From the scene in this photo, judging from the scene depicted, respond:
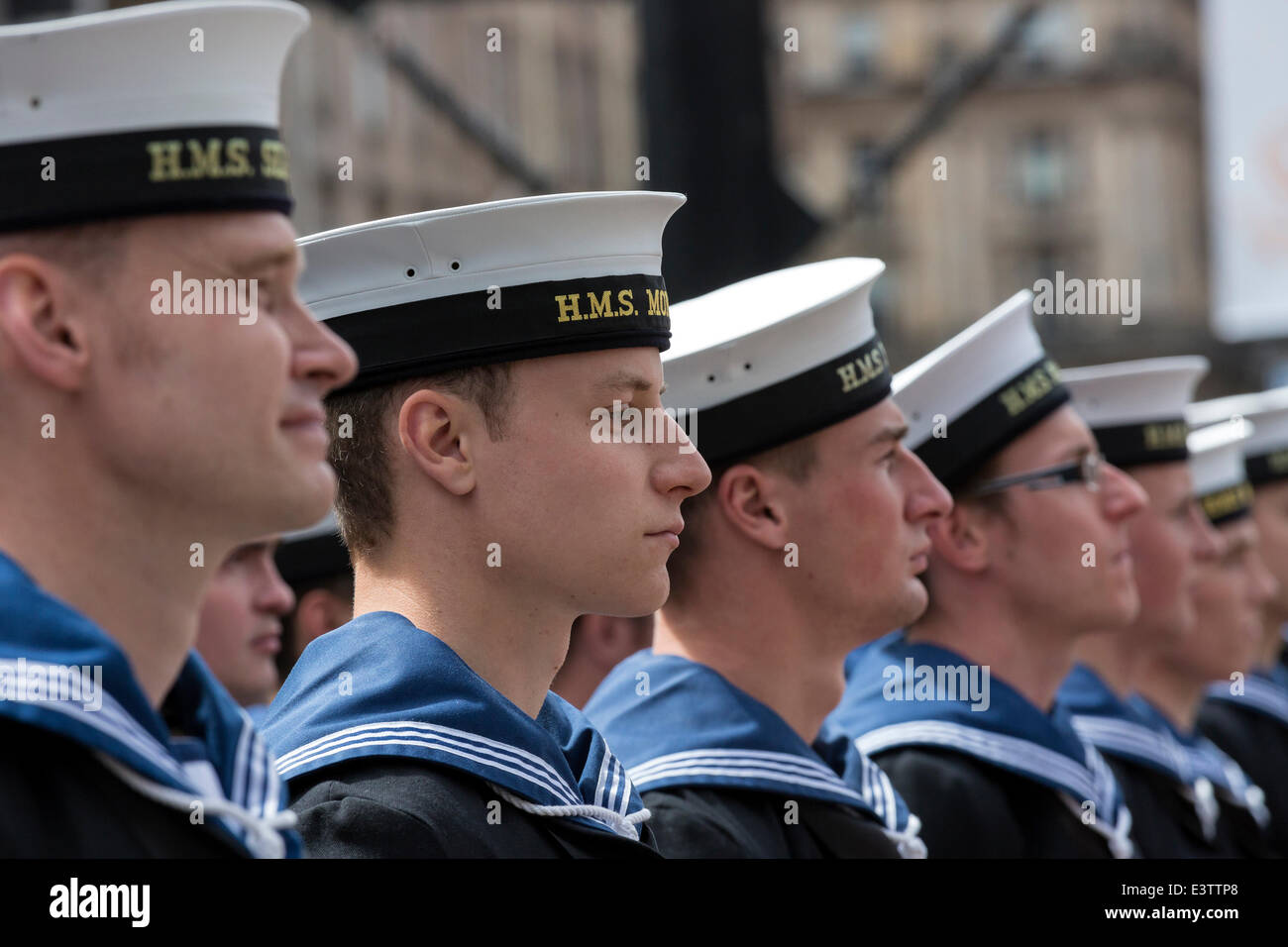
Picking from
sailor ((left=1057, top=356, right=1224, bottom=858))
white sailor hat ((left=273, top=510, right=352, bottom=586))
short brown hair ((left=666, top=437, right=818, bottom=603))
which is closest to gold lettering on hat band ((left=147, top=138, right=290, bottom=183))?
short brown hair ((left=666, top=437, right=818, bottom=603))

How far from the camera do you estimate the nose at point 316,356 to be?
2.39 meters

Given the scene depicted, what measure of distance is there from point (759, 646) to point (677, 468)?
0.94 metres

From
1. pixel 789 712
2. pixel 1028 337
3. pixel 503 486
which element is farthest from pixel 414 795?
pixel 1028 337

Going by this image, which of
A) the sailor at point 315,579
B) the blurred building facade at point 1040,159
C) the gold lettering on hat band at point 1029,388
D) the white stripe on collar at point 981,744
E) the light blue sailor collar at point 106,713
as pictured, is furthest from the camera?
the blurred building facade at point 1040,159

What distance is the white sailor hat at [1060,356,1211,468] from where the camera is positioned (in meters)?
6.11

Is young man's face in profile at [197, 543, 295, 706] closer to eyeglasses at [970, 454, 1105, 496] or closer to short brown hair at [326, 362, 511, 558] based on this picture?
short brown hair at [326, 362, 511, 558]

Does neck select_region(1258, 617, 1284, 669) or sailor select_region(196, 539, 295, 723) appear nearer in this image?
sailor select_region(196, 539, 295, 723)

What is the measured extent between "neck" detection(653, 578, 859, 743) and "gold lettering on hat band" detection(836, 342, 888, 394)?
0.47m

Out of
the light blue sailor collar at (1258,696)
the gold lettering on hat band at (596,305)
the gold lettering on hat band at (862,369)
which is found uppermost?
the gold lettering on hat band at (596,305)

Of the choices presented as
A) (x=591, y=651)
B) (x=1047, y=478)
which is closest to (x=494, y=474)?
(x=1047, y=478)

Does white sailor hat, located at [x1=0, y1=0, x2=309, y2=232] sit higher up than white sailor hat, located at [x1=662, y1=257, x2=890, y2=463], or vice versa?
white sailor hat, located at [x1=0, y1=0, x2=309, y2=232]

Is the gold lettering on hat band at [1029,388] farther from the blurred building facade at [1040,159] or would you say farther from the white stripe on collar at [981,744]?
the blurred building facade at [1040,159]

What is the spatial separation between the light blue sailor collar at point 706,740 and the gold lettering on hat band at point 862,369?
0.69 m

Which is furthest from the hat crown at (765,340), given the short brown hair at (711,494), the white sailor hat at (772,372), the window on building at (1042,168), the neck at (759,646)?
the window on building at (1042,168)
